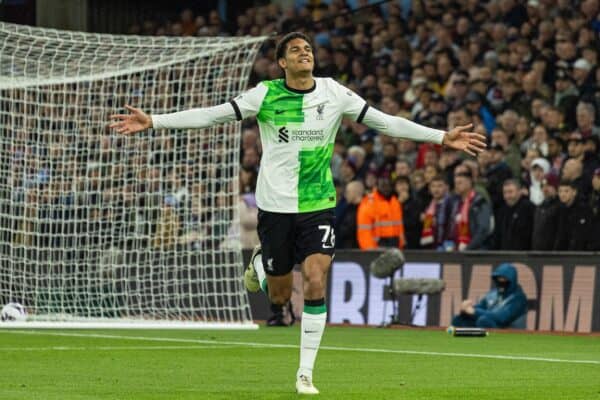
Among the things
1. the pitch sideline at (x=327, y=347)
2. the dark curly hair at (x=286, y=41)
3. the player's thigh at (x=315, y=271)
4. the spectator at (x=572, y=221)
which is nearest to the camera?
the player's thigh at (x=315, y=271)

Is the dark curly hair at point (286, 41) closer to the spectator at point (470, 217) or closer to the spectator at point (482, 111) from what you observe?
the spectator at point (470, 217)

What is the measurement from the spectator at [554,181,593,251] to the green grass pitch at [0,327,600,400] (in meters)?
1.91

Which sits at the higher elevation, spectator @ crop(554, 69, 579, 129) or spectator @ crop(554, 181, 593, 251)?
spectator @ crop(554, 69, 579, 129)

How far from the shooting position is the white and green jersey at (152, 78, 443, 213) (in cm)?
959

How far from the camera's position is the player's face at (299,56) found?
9539 mm

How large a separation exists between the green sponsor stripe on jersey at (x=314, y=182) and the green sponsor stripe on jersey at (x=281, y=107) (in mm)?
247

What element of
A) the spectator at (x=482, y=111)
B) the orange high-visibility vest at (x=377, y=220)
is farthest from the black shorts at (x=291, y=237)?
the spectator at (x=482, y=111)

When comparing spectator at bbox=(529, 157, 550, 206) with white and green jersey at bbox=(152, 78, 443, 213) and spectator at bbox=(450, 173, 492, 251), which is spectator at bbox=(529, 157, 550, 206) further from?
white and green jersey at bbox=(152, 78, 443, 213)

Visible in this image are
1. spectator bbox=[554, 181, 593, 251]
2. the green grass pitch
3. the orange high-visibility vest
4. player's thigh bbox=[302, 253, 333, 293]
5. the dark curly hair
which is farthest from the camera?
the orange high-visibility vest

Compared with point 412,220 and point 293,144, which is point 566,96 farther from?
point 293,144

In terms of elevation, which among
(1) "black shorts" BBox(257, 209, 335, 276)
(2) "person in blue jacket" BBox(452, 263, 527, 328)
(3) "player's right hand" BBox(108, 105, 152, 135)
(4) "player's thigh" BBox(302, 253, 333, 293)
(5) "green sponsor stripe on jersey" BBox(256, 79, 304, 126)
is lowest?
(2) "person in blue jacket" BBox(452, 263, 527, 328)

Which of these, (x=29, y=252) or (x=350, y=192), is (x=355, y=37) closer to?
(x=350, y=192)

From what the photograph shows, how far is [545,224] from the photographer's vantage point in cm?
1841

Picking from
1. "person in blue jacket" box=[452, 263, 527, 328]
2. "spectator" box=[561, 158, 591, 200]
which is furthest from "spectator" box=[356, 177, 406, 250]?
"spectator" box=[561, 158, 591, 200]
